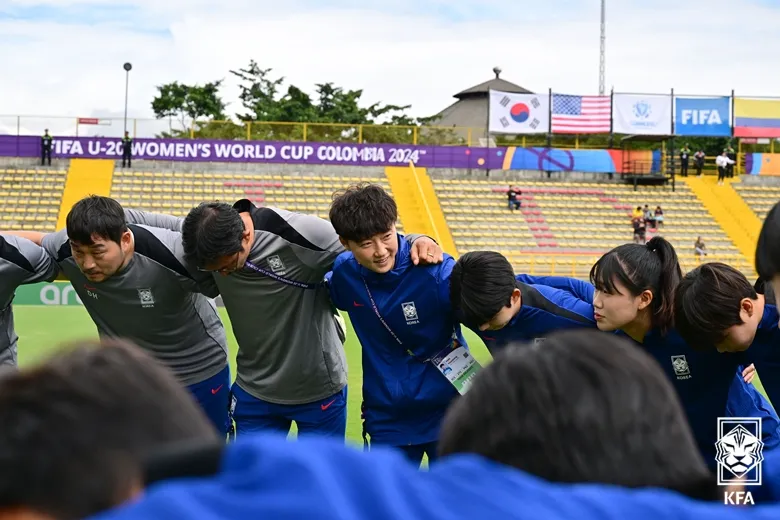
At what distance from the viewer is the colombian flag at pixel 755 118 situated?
34188mm

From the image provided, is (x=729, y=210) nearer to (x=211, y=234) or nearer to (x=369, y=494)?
(x=211, y=234)

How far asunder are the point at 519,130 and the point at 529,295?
1149 inches

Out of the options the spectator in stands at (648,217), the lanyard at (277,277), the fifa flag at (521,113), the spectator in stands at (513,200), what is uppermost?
the fifa flag at (521,113)

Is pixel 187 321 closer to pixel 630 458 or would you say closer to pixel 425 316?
pixel 425 316

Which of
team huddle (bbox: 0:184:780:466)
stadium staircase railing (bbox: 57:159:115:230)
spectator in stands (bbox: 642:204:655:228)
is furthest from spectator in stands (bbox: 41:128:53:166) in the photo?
team huddle (bbox: 0:184:780:466)

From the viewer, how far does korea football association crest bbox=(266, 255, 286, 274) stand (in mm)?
4719

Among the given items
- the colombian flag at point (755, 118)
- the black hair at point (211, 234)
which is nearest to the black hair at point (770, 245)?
the black hair at point (211, 234)

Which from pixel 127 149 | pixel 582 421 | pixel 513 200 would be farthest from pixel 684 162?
pixel 582 421

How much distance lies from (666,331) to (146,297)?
2.82 metres

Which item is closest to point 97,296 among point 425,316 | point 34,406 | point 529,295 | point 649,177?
point 425,316

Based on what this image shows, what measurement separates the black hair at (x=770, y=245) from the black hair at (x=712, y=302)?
1.48 m

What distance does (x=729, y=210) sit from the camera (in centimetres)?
3288

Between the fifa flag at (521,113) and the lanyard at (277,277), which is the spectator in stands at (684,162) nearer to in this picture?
the fifa flag at (521,113)

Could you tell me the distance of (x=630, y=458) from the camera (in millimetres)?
1132
